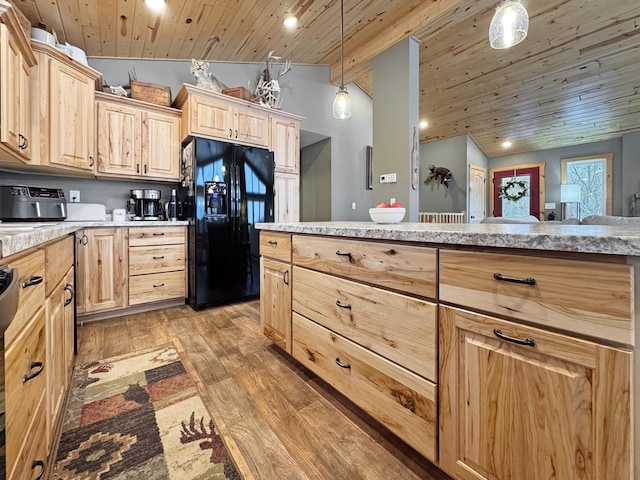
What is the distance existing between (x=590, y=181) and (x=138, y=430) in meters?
8.50

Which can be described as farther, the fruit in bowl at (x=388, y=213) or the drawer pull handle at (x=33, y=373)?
the fruit in bowl at (x=388, y=213)

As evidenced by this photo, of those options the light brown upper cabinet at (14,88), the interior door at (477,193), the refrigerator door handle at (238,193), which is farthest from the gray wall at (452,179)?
the light brown upper cabinet at (14,88)

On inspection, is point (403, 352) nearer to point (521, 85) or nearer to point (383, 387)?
point (383, 387)

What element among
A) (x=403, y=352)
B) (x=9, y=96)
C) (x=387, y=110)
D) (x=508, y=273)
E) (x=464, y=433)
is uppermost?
(x=387, y=110)

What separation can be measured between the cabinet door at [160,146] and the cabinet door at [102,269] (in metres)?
0.78

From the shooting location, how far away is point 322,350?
4.81ft

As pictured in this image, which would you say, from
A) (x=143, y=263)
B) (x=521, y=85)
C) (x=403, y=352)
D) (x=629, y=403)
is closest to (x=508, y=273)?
(x=629, y=403)

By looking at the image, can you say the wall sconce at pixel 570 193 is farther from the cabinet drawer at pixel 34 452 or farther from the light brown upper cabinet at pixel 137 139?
the cabinet drawer at pixel 34 452

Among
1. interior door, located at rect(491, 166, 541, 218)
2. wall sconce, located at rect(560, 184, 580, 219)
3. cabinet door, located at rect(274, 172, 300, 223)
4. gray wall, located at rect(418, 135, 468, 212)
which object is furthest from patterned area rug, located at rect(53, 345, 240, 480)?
interior door, located at rect(491, 166, 541, 218)

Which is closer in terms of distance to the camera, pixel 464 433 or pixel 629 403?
pixel 629 403

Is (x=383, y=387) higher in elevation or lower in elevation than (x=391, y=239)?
lower

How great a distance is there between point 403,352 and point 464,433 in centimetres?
28

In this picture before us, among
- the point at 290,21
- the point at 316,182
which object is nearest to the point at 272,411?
the point at 290,21

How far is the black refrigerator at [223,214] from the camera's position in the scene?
2986 mm
